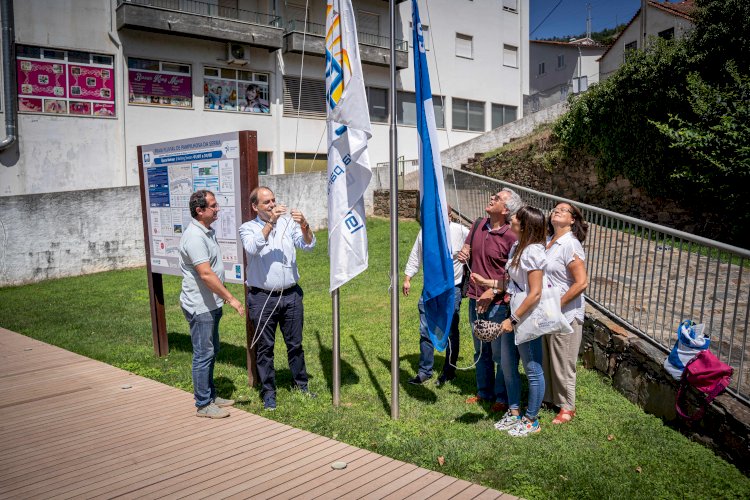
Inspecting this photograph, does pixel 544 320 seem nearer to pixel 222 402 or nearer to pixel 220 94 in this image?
pixel 222 402

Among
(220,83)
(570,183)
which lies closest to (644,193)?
(570,183)

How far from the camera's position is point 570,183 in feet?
59.2

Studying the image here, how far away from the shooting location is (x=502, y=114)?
3197 cm

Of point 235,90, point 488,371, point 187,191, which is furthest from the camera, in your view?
point 235,90

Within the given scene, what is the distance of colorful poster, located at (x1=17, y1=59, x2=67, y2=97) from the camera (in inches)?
746

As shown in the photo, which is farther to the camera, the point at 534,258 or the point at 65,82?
the point at 65,82

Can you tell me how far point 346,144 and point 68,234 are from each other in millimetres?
12009

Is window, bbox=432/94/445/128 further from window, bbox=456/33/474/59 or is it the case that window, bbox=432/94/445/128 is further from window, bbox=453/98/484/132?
window, bbox=456/33/474/59

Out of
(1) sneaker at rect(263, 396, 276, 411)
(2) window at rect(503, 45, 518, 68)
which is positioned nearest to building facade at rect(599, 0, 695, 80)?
(2) window at rect(503, 45, 518, 68)

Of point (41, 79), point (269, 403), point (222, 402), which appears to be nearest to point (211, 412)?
point (222, 402)

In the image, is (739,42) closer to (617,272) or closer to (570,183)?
(570,183)

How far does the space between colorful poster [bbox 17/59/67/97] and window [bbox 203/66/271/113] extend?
4829 mm

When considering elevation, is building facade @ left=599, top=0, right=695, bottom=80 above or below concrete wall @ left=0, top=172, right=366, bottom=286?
above

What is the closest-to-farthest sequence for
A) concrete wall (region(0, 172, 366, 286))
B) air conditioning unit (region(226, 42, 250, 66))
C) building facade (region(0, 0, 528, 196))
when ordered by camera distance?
concrete wall (region(0, 172, 366, 286)) < building facade (region(0, 0, 528, 196)) < air conditioning unit (region(226, 42, 250, 66))
